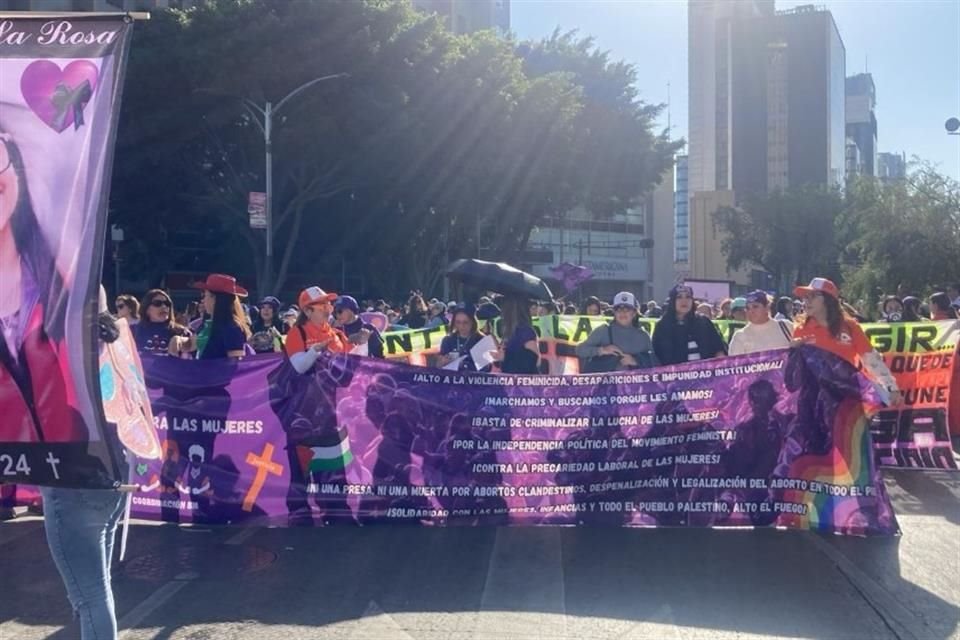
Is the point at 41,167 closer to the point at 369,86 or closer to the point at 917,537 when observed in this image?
the point at 917,537

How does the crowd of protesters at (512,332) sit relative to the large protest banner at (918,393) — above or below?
above

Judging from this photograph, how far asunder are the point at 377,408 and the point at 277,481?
850 mm

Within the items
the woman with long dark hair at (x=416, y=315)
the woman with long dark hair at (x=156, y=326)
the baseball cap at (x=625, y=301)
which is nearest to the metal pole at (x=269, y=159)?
the woman with long dark hair at (x=416, y=315)

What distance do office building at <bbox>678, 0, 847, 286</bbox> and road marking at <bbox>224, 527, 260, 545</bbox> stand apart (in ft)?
386

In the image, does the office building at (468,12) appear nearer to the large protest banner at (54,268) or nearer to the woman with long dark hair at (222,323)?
the woman with long dark hair at (222,323)

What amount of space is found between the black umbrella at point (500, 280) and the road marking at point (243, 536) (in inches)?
115

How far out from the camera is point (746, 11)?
13438 cm

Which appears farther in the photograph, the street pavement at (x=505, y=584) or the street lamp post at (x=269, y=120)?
the street lamp post at (x=269, y=120)

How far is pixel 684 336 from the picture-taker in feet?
30.3

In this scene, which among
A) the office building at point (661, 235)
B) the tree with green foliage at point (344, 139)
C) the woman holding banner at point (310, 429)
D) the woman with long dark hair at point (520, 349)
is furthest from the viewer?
the office building at point (661, 235)

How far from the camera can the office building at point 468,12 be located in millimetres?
74250

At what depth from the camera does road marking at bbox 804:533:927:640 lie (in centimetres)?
536

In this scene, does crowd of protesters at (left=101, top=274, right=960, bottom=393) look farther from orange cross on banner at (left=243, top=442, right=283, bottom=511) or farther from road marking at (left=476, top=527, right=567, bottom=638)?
road marking at (left=476, top=527, right=567, bottom=638)

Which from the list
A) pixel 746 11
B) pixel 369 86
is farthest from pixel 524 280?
pixel 746 11
